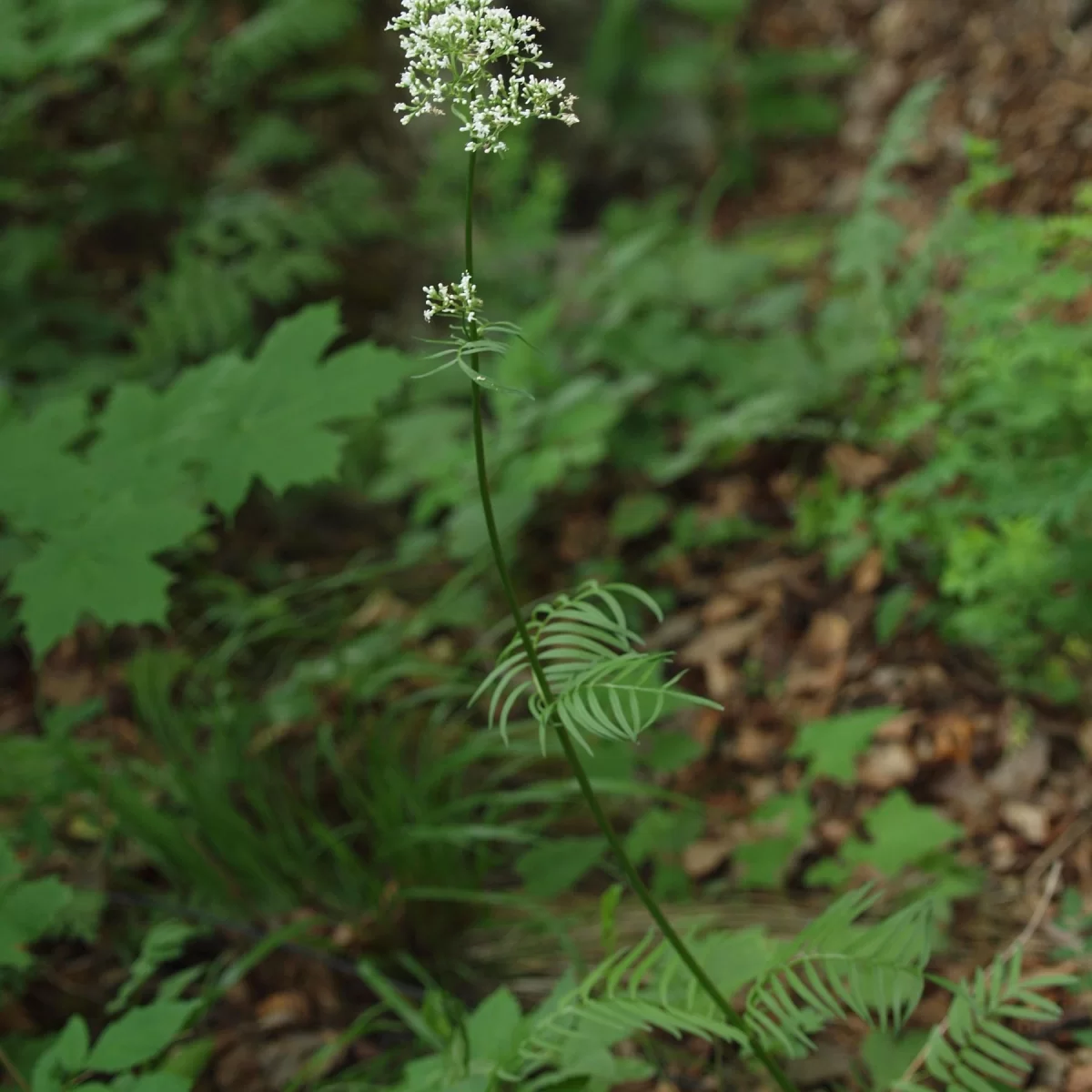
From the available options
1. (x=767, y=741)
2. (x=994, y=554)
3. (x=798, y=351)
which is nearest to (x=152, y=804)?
(x=767, y=741)

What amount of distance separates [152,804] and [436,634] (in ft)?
2.78

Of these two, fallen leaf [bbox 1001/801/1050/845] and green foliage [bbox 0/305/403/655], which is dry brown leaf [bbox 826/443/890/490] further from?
green foliage [bbox 0/305/403/655]

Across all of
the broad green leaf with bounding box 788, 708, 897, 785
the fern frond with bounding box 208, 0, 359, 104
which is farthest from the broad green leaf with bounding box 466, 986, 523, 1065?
the fern frond with bounding box 208, 0, 359, 104

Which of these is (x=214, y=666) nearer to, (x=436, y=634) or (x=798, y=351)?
(x=436, y=634)

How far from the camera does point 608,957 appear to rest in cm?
131

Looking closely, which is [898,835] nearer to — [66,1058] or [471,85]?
[66,1058]

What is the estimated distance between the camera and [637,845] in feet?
6.56

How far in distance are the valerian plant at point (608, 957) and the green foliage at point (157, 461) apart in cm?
66

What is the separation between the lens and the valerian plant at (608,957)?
958 mm

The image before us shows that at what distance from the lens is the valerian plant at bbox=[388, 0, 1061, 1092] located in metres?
0.96

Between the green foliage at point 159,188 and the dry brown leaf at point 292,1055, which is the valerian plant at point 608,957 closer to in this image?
the dry brown leaf at point 292,1055

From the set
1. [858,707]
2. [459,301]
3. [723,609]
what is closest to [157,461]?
[459,301]

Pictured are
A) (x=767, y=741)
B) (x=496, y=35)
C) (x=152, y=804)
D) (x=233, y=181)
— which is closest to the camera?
(x=496, y=35)

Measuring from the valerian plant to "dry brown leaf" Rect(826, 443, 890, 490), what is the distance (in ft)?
4.43
